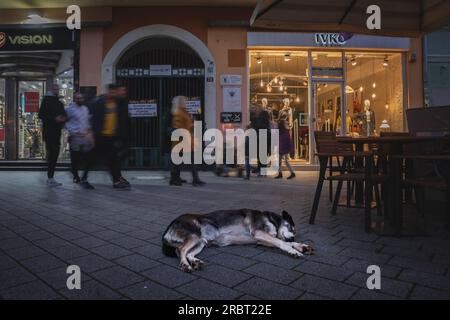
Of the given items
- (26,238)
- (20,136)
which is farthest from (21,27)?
(26,238)

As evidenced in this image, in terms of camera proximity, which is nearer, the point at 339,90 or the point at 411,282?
the point at 411,282

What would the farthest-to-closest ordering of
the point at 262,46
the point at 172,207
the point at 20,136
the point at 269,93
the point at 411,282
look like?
the point at 20,136, the point at 269,93, the point at 262,46, the point at 172,207, the point at 411,282

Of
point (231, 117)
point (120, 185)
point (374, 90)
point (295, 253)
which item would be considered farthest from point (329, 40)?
point (295, 253)

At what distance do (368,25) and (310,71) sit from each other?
629 centimetres

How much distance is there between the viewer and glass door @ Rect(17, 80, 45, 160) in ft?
43.3

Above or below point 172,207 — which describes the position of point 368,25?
above

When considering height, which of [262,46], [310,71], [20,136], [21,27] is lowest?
[20,136]

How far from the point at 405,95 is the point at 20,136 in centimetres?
1425

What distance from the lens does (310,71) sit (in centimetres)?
1148

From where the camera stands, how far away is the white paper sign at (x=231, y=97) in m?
11.2

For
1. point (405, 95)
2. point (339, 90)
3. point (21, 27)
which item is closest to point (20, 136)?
point (21, 27)

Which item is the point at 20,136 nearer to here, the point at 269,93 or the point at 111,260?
the point at 269,93

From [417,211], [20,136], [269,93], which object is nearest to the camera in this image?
[417,211]

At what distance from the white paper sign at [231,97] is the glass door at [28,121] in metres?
7.32
